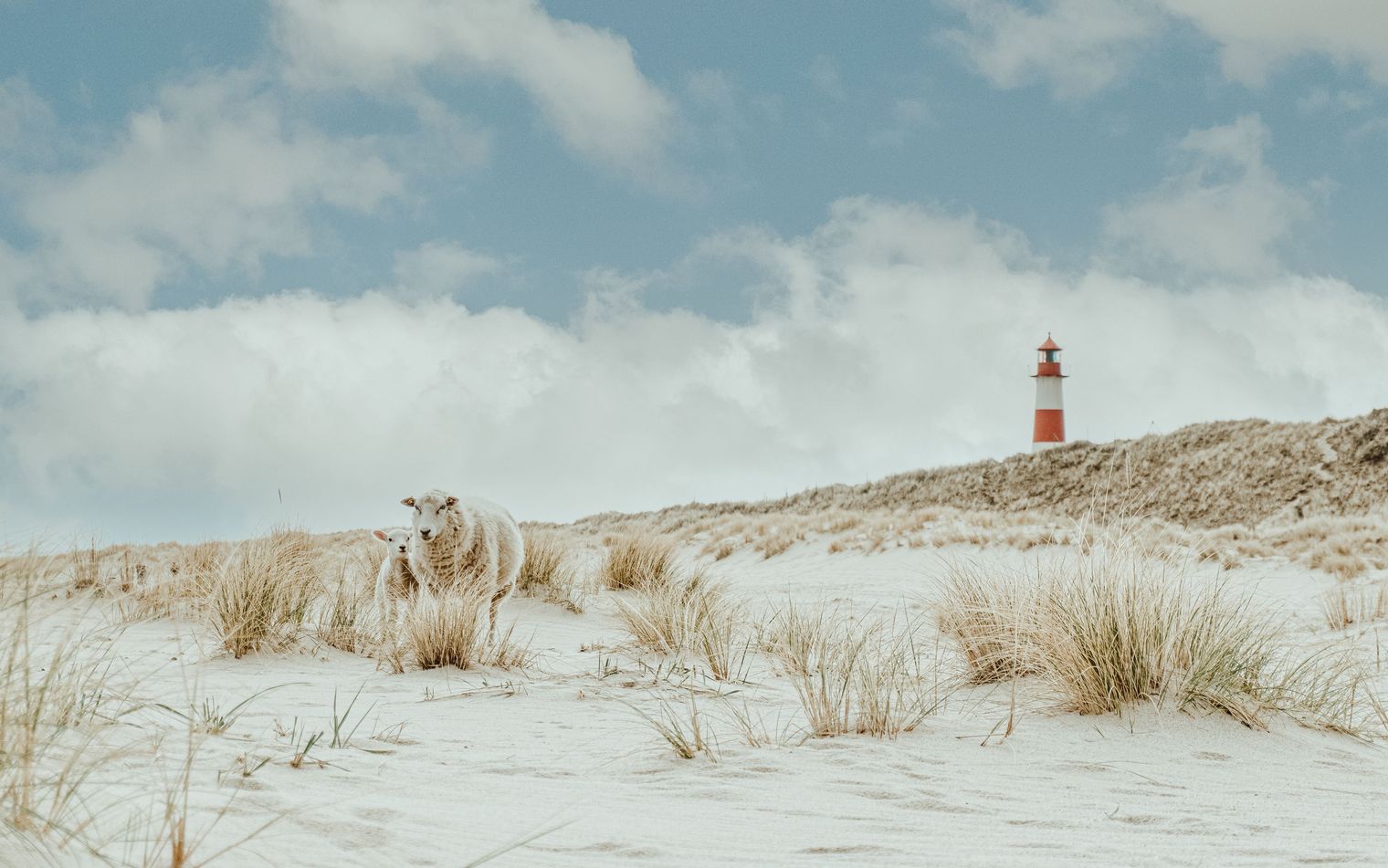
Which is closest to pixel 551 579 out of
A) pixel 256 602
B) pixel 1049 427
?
pixel 256 602

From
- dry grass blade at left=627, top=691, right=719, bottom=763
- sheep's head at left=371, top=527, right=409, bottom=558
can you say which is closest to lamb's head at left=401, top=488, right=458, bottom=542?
sheep's head at left=371, top=527, right=409, bottom=558

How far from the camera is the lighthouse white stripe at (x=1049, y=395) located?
40312mm

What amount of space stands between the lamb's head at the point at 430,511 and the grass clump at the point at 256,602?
3.02ft

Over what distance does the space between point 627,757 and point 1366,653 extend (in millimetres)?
6409

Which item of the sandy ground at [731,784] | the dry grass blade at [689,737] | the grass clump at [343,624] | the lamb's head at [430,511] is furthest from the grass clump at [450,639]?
the dry grass blade at [689,737]

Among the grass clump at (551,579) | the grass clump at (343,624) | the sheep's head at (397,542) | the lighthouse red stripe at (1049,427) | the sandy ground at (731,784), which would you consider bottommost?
the sandy ground at (731,784)

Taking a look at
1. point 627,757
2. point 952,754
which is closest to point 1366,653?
point 952,754

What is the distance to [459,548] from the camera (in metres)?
7.96

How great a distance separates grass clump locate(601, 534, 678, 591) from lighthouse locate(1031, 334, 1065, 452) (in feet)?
98.7

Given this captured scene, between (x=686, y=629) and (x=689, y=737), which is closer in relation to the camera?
(x=689, y=737)

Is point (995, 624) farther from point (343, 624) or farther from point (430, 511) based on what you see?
point (343, 624)

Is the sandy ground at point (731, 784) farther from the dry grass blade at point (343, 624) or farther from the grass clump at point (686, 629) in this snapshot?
the dry grass blade at point (343, 624)

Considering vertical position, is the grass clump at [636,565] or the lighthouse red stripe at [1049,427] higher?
the lighthouse red stripe at [1049,427]

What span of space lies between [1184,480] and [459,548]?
97.2ft
